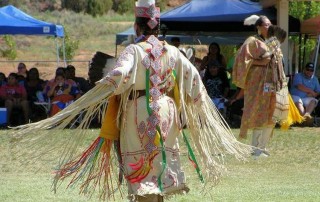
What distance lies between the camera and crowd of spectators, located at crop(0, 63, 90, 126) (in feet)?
51.4

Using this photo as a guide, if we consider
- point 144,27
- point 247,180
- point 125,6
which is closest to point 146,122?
point 144,27

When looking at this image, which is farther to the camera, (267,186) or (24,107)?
(24,107)

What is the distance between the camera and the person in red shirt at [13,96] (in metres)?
16.0

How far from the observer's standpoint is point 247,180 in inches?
363

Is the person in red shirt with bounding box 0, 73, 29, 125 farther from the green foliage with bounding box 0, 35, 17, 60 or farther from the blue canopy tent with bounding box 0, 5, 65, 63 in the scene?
the green foliage with bounding box 0, 35, 17, 60

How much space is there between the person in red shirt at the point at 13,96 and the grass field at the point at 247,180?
321 centimetres

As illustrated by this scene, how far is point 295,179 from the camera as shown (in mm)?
9469

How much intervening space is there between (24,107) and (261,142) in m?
6.19

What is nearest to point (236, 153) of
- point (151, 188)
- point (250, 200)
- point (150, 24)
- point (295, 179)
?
point (151, 188)

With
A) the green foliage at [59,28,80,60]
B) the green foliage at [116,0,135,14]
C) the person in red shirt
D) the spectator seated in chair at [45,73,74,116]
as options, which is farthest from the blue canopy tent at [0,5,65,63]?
the green foliage at [116,0,135,14]

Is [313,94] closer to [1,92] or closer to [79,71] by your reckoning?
[1,92]

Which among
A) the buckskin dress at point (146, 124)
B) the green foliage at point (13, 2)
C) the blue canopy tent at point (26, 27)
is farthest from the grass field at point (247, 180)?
the green foliage at point (13, 2)

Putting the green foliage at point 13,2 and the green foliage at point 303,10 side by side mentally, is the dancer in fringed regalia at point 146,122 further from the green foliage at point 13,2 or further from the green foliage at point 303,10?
the green foliage at point 13,2

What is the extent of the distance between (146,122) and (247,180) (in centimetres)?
341
